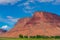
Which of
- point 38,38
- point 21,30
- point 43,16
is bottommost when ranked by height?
point 38,38

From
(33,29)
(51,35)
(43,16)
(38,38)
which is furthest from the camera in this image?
(43,16)

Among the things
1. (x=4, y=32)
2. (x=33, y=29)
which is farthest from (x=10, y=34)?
(x=33, y=29)

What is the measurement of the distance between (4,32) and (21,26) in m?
2.89

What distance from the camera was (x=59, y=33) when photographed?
604 inches

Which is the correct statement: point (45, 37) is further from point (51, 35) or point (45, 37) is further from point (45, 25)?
point (45, 25)

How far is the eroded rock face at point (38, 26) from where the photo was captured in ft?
50.6

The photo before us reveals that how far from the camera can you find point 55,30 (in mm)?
15719

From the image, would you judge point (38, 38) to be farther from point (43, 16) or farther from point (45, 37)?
point (43, 16)

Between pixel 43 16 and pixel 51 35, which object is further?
pixel 43 16

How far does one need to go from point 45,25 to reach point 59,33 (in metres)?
1.77

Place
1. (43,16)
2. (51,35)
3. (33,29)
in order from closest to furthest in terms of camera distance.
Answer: (51,35) < (33,29) < (43,16)

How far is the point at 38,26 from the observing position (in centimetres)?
1659

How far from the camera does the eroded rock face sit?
1543 cm

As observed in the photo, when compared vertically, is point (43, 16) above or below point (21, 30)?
above
